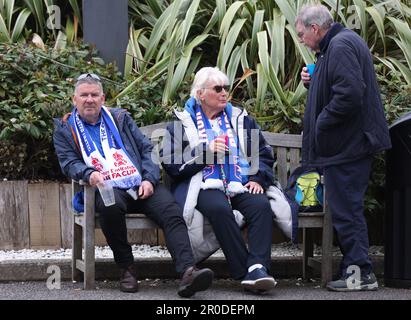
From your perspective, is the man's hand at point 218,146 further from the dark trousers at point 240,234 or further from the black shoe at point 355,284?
the black shoe at point 355,284

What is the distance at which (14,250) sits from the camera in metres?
6.97

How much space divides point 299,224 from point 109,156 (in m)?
1.24

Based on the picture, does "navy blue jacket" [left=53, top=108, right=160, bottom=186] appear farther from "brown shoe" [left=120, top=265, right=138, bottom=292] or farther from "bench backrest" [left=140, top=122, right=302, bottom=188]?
"brown shoe" [left=120, top=265, right=138, bottom=292]

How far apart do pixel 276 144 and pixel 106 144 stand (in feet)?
3.83

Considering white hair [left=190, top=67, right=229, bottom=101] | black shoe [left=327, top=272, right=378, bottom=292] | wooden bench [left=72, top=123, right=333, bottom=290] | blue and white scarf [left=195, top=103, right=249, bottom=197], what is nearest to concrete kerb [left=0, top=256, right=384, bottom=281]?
wooden bench [left=72, top=123, right=333, bottom=290]

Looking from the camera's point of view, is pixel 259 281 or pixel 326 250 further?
pixel 326 250

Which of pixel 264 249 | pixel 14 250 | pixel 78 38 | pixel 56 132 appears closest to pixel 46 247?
pixel 14 250

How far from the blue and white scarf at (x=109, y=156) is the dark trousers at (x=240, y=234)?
1.64 feet

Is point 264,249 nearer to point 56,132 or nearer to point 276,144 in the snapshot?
point 276,144

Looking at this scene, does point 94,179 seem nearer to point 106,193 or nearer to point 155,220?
point 106,193

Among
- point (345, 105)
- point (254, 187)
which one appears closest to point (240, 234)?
point (254, 187)

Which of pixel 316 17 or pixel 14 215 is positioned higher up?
pixel 316 17

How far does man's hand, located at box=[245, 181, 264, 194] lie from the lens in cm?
641

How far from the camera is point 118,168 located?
20.9ft
